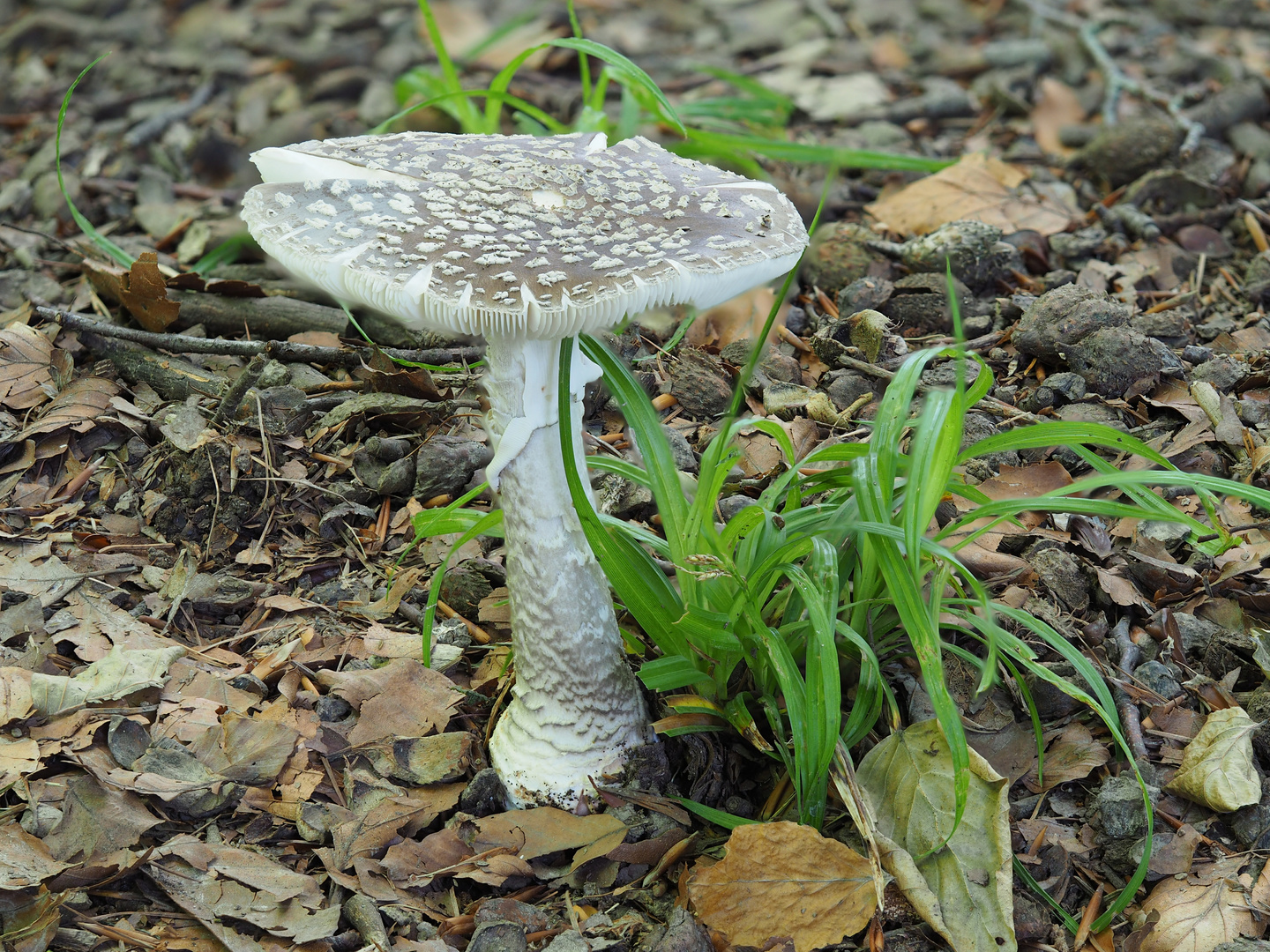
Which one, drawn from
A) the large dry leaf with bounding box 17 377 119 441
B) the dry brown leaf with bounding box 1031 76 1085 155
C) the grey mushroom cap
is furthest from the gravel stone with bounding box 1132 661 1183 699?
the large dry leaf with bounding box 17 377 119 441

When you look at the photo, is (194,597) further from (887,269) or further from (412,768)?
(887,269)

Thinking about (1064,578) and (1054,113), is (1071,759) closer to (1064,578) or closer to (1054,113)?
(1064,578)

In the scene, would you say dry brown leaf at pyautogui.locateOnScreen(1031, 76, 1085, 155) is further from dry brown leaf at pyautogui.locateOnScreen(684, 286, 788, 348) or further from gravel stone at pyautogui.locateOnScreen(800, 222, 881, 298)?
dry brown leaf at pyautogui.locateOnScreen(684, 286, 788, 348)

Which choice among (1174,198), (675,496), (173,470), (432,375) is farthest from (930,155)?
(173,470)

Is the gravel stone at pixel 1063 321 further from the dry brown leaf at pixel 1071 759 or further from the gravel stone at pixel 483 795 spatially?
the gravel stone at pixel 483 795

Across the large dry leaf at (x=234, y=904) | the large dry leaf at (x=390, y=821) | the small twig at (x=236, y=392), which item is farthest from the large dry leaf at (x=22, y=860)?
the small twig at (x=236, y=392)

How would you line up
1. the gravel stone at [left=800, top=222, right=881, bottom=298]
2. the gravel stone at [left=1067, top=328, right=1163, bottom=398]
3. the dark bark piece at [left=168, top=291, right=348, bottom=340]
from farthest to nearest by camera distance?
the gravel stone at [left=800, top=222, right=881, bottom=298] < the dark bark piece at [left=168, top=291, right=348, bottom=340] < the gravel stone at [left=1067, top=328, right=1163, bottom=398]

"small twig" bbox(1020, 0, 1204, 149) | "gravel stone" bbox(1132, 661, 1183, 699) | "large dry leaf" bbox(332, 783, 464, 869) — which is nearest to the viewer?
"large dry leaf" bbox(332, 783, 464, 869)
